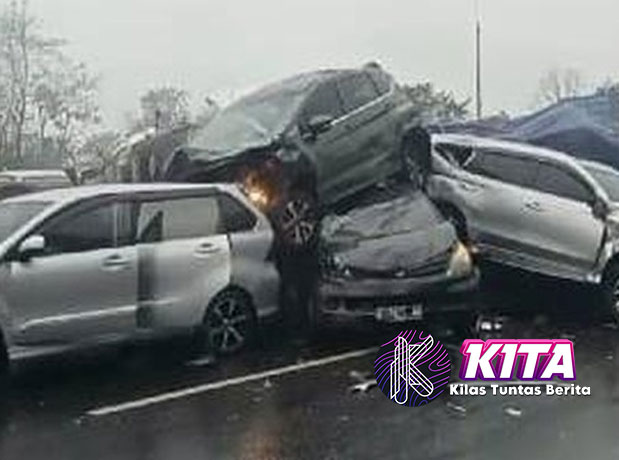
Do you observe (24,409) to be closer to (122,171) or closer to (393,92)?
(393,92)

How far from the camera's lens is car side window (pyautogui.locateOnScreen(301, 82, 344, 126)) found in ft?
45.2

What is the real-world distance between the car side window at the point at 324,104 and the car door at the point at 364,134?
101 mm

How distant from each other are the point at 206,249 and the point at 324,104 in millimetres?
3394

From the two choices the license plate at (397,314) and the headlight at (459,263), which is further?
the headlight at (459,263)

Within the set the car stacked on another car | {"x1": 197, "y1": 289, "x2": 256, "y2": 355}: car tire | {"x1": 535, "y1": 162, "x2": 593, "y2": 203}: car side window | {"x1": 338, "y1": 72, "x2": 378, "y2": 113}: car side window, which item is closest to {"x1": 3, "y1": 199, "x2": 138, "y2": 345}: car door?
{"x1": 197, "y1": 289, "x2": 256, "y2": 355}: car tire

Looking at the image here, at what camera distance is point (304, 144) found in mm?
13320

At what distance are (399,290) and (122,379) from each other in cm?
269

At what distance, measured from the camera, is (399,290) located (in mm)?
11328

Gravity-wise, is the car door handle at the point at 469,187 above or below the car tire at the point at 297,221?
above

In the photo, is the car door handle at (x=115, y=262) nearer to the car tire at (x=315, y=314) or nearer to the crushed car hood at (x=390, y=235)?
the car tire at (x=315, y=314)

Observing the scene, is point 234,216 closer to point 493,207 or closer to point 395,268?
point 395,268

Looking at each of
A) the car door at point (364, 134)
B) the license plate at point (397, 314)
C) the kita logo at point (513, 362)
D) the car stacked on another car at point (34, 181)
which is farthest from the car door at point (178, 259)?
the car stacked on another car at point (34, 181)

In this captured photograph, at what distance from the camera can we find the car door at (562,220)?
1370 centimetres

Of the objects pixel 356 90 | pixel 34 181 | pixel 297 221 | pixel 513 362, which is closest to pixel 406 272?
pixel 513 362
